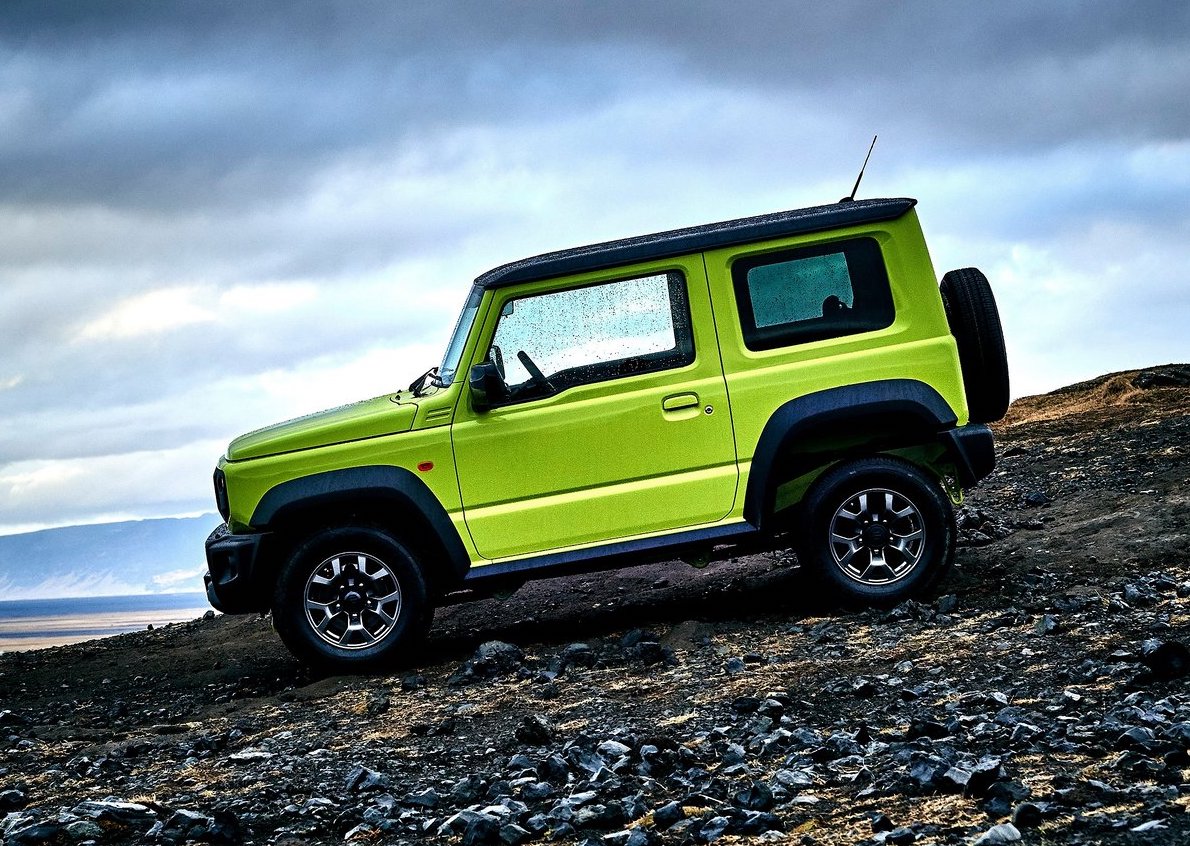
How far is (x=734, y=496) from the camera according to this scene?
7230 millimetres

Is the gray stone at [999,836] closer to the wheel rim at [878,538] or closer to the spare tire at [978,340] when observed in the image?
the wheel rim at [878,538]

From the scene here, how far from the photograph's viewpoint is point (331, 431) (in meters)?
7.21

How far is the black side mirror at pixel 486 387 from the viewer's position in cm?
700

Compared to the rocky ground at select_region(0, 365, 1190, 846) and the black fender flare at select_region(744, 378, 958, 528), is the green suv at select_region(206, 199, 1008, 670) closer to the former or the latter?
the black fender flare at select_region(744, 378, 958, 528)

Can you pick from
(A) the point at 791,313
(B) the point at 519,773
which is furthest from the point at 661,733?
(A) the point at 791,313

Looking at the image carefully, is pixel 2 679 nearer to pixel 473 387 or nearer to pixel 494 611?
pixel 494 611

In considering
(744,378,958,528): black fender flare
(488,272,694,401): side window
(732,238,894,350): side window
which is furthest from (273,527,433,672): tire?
(732,238,894,350): side window

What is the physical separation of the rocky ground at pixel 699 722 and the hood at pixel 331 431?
4.74 feet

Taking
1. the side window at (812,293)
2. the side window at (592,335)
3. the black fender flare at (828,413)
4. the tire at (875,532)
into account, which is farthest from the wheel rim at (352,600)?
the side window at (812,293)

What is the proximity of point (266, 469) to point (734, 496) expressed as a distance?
2.85 meters

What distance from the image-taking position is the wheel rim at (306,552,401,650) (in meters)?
7.21

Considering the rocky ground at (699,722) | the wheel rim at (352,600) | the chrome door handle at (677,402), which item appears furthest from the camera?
the wheel rim at (352,600)

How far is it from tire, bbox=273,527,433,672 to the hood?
560mm

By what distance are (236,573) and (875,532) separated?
3.92 m
